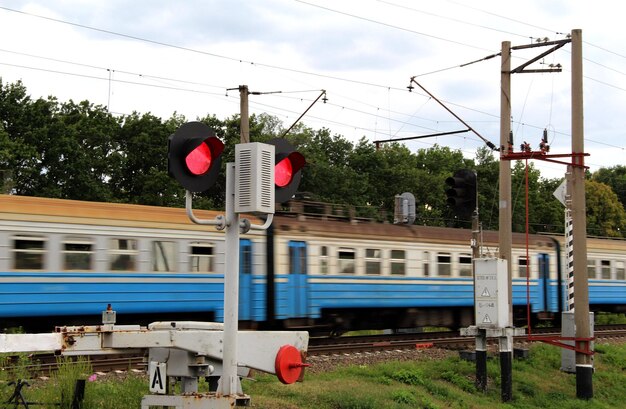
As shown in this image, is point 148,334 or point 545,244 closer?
point 148,334

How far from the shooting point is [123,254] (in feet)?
57.2

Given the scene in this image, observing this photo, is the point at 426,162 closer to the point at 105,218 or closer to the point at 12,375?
the point at 105,218

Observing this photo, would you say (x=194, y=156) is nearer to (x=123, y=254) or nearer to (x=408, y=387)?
(x=408, y=387)

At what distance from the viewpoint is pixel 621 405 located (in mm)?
16438

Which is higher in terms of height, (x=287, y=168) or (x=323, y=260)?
(x=287, y=168)

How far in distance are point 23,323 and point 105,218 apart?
8.79ft

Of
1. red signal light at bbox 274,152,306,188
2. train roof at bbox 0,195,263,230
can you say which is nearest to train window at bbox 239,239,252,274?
train roof at bbox 0,195,263,230

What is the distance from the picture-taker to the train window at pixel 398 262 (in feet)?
75.9

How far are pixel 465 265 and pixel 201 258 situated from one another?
971 cm

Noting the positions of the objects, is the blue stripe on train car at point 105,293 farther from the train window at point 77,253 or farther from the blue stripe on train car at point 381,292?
the blue stripe on train car at point 381,292

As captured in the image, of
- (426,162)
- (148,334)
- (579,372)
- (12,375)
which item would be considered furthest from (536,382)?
(426,162)

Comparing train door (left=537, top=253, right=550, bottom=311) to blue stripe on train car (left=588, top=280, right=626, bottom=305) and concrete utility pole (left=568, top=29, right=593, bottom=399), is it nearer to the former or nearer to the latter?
blue stripe on train car (left=588, top=280, right=626, bottom=305)

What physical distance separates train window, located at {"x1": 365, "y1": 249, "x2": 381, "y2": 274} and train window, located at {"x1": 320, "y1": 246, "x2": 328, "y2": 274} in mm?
1542

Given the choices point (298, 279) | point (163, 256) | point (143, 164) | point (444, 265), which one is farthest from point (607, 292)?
point (143, 164)
